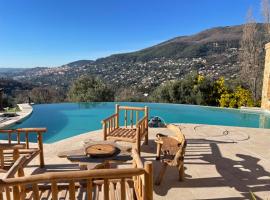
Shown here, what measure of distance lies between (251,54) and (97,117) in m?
11.1

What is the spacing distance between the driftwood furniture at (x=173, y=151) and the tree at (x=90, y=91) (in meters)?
13.2

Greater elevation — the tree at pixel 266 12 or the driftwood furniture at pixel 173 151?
the tree at pixel 266 12

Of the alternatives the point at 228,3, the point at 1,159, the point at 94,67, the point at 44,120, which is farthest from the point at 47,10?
the point at 94,67

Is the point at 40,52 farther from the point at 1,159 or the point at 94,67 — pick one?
the point at 1,159

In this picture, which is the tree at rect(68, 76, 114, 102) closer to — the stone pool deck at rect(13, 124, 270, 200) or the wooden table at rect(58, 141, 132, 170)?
the stone pool deck at rect(13, 124, 270, 200)

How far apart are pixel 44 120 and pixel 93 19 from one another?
2048 centimetres

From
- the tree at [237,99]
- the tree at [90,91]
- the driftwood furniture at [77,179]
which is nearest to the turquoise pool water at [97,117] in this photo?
the tree at [237,99]

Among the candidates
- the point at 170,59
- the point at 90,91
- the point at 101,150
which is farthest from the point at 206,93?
the point at 170,59

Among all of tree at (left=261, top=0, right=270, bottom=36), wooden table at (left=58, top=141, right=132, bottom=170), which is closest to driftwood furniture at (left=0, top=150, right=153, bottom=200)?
wooden table at (left=58, top=141, right=132, bottom=170)

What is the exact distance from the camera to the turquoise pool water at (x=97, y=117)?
9720 millimetres

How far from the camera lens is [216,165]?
15.1 feet

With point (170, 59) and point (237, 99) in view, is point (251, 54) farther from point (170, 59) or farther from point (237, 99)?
point (170, 59)

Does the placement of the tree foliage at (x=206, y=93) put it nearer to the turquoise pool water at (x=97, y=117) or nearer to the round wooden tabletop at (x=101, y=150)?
the turquoise pool water at (x=97, y=117)

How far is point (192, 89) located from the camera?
1528cm
